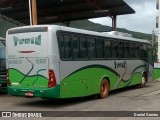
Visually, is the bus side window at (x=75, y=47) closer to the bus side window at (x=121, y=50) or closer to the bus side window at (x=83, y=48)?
the bus side window at (x=83, y=48)

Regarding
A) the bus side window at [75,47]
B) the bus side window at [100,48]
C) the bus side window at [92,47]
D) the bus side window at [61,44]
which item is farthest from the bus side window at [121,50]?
the bus side window at [61,44]

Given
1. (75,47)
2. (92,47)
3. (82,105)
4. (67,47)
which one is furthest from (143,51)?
(67,47)

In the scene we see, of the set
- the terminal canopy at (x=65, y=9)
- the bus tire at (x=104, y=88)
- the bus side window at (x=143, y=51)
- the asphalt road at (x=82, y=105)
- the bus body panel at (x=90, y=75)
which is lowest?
the asphalt road at (x=82, y=105)

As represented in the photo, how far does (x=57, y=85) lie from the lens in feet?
43.9

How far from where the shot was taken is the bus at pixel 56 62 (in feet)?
44.1

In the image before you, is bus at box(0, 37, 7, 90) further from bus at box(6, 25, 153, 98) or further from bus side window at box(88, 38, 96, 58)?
bus side window at box(88, 38, 96, 58)

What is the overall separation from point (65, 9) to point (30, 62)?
63.9 feet

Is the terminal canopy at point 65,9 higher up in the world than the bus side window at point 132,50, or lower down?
higher up

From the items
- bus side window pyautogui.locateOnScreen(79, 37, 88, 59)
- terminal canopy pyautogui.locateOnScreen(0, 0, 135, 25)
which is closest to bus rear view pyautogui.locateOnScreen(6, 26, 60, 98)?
bus side window pyautogui.locateOnScreen(79, 37, 88, 59)

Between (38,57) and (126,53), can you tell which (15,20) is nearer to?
(126,53)

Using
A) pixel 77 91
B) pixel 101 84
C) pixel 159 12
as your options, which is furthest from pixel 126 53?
pixel 159 12

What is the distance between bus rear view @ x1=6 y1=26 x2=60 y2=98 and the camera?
1345 centimetres

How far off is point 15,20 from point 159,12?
34.6m

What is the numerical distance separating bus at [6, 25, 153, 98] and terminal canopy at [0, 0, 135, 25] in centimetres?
1360
